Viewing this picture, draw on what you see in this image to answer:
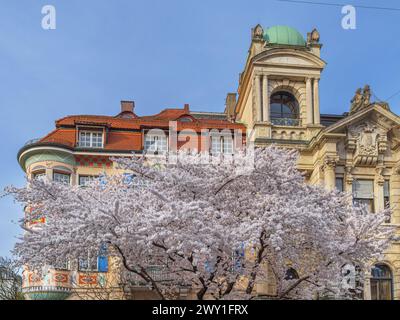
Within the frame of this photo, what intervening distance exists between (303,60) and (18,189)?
57.9 ft

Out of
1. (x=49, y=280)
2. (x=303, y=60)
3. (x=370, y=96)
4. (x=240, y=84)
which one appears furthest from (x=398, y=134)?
(x=49, y=280)

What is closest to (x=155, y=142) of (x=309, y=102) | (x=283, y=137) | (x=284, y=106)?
(x=283, y=137)

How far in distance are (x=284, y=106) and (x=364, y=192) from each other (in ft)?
20.8

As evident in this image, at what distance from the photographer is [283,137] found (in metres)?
32.5

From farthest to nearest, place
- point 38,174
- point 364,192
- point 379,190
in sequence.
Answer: point 364,192
point 379,190
point 38,174

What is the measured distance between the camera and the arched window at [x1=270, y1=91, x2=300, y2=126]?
3394 cm

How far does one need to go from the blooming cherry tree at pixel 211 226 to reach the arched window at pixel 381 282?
8.08 m

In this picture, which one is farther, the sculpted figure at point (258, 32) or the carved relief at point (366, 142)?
the sculpted figure at point (258, 32)

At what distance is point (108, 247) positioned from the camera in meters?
20.7

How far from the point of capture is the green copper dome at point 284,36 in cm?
3450

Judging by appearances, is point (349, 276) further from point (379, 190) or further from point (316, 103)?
point (316, 103)

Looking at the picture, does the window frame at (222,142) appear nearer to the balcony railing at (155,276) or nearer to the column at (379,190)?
the column at (379,190)

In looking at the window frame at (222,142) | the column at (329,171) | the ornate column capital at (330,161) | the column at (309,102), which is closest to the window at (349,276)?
A: the column at (329,171)

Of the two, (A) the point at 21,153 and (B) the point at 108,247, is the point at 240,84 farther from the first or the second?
(B) the point at 108,247
